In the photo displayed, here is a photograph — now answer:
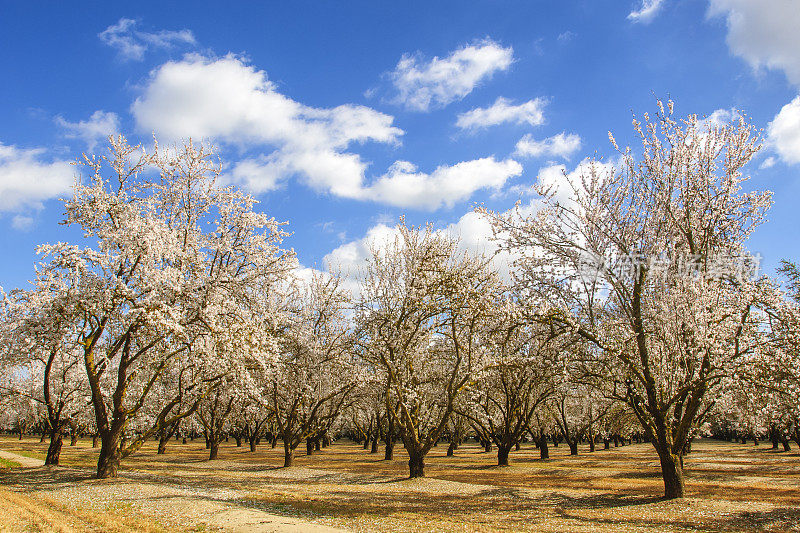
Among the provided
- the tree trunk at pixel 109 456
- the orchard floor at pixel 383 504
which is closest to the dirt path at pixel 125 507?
the orchard floor at pixel 383 504

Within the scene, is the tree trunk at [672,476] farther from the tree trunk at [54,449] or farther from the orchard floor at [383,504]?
the tree trunk at [54,449]

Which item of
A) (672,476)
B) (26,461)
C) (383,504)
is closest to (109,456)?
(383,504)

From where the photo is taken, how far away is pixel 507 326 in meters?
20.9

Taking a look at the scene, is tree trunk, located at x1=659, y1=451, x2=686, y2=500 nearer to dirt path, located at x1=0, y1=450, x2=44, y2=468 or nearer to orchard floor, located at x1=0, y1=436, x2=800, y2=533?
orchard floor, located at x1=0, y1=436, x2=800, y2=533

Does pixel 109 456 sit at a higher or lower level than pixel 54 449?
higher

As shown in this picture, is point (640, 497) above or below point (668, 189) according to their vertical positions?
below

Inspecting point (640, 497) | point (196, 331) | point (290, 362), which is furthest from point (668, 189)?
point (290, 362)

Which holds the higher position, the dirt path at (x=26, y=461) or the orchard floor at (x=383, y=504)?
the orchard floor at (x=383, y=504)

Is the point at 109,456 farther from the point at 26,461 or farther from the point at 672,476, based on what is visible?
the point at 672,476

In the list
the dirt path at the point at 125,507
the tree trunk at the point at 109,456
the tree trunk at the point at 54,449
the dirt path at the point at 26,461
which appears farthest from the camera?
the dirt path at the point at 26,461

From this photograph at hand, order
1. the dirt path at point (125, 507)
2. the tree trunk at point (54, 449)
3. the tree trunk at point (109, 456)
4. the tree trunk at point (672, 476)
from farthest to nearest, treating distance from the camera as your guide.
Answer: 1. the tree trunk at point (54, 449)
2. the tree trunk at point (109, 456)
3. the tree trunk at point (672, 476)
4. the dirt path at point (125, 507)

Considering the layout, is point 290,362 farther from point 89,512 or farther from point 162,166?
point 89,512

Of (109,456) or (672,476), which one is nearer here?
(672,476)

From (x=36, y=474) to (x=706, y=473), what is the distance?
3853cm
